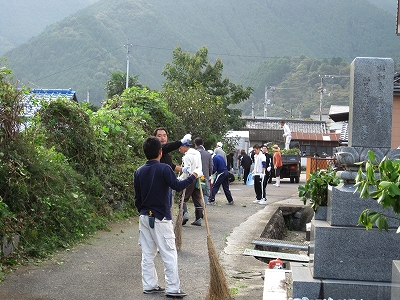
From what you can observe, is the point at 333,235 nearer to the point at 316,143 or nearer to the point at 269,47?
→ the point at 316,143

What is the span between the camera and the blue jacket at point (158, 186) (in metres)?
7.51

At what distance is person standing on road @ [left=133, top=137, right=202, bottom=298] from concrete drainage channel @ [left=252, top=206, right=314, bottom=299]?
3.65 ft

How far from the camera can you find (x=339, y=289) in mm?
6445

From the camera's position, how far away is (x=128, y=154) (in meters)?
16.4

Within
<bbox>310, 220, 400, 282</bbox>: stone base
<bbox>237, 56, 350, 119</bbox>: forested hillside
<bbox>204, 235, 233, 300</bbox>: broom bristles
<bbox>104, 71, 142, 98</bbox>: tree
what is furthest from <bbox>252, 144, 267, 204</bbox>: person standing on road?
<bbox>237, 56, 350, 119</bbox>: forested hillside

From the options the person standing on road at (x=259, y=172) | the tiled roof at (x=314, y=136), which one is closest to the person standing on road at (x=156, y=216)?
the person standing on road at (x=259, y=172)

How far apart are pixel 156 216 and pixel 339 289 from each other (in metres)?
2.23

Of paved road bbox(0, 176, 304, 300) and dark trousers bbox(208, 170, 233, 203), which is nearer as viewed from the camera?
paved road bbox(0, 176, 304, 300)

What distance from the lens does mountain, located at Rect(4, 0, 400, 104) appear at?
119562mm

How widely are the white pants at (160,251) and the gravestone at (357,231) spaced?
57.3 inches

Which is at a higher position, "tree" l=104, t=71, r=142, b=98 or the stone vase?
"tree" l=104, t=71, r=142, b=98

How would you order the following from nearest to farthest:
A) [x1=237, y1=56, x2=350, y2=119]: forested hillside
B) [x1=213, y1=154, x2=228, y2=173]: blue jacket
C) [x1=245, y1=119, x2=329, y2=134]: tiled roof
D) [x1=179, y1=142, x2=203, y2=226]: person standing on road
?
[x1=179, y1=142, x2=203, y2=226]: person standing on road → [x1=213, y1=154, x2=228, y2=173]: blue jacket → [x1=245, y1=119, x2=329, y2=134]: tiled roof → [x1=237, y1=56, x2=350, y2=119]: forested hillside

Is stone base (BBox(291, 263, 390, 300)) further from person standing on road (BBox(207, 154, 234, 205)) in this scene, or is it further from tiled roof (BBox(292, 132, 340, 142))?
tiled roof (BBox(292, 132, 340, 142))

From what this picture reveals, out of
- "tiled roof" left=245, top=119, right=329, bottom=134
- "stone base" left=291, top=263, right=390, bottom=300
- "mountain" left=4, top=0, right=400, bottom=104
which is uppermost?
"mountain" left=4, top=0, right=400, bottom=104
